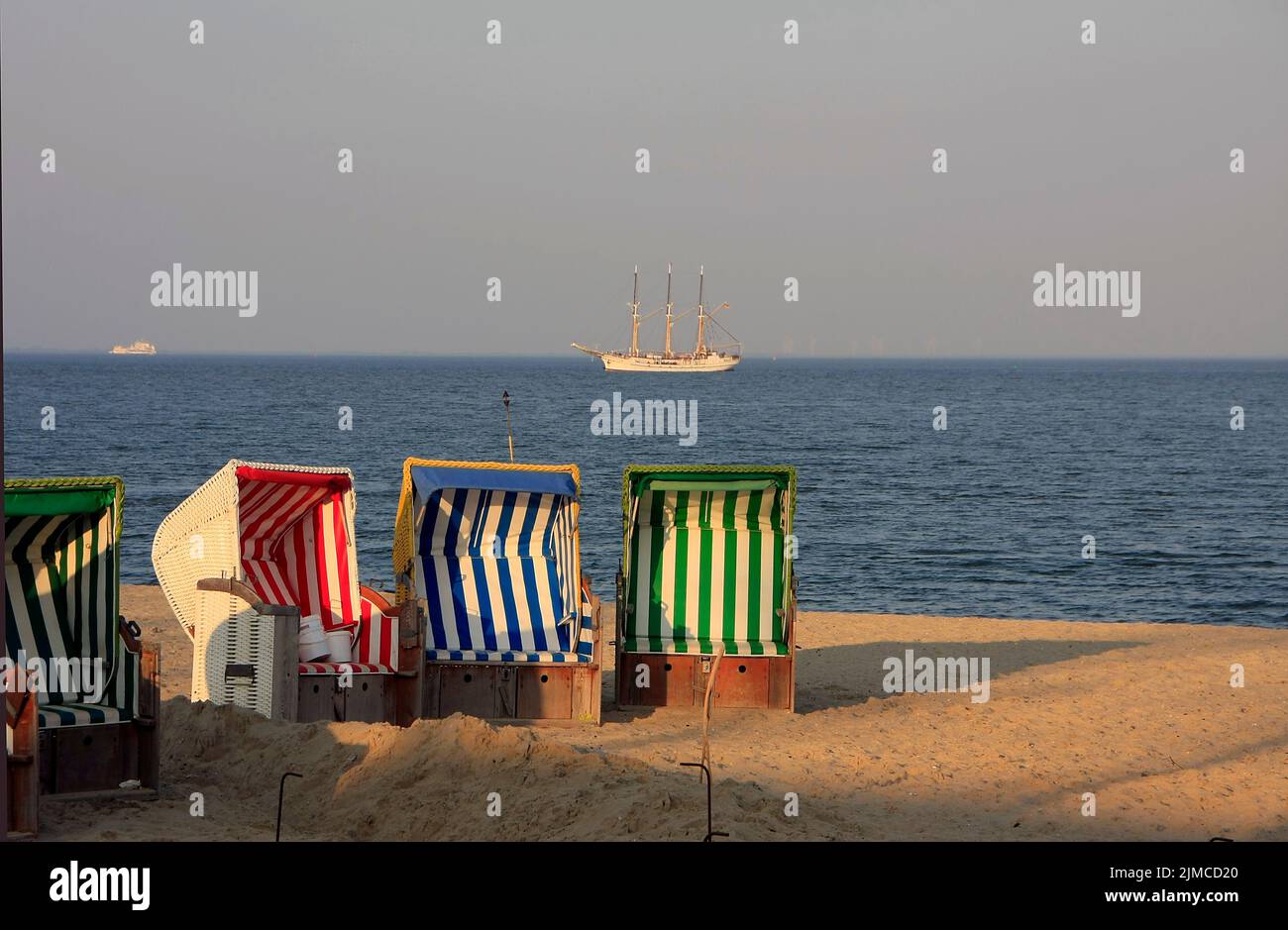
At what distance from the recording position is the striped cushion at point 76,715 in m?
9.02

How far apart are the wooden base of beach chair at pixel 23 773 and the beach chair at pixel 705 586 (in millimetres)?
5923

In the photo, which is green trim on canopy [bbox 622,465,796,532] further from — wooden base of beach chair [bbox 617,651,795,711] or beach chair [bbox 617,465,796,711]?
wooden base of beach chair [bbox 617,651,795,711]

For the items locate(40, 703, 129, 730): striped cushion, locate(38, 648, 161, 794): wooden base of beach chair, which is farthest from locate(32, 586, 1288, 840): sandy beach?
locate(40, 703, 129, 730): striped cushion

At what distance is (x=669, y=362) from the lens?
18012 cm

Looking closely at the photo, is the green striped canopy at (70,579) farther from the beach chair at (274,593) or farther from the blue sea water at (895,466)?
the blue sea water at (895,466)

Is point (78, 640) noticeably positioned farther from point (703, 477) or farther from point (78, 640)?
point (703, 477)

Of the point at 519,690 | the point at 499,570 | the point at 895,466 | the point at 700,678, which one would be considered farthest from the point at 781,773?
the point at 895,466

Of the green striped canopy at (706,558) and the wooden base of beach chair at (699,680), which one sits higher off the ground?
the green striped canopy at (706,558)

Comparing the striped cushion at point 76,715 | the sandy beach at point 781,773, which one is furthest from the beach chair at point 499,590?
the striped cushion at point 76,715

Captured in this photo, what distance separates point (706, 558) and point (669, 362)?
167m

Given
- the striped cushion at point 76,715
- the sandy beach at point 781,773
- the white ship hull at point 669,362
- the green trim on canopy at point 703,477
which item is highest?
the white ship hull at point 669,362
